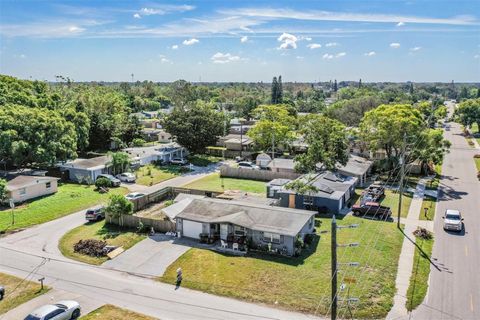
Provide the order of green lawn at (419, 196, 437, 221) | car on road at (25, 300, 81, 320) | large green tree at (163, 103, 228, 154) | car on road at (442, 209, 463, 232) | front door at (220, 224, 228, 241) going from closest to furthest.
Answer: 1. car on road at (25, 300, 81, 320)
2. front door at (220, 224, 228, 241)
3. car on road at (442, 209, 463, 232)
4. green lawn at (419, 196, 437, 221)
5. large green tree at (163, 103, 228, 154)

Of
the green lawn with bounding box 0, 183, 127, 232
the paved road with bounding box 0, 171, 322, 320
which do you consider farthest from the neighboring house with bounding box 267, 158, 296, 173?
the paved road with bounding box 0, 171, 322, 320

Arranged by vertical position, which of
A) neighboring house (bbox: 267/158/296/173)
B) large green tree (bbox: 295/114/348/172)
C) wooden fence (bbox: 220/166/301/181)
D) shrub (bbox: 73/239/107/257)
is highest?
large green tree (bbox: 295/114/348/172)

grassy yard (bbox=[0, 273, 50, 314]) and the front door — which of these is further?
the front door

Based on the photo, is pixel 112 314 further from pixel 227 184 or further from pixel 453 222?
pixel 227 184

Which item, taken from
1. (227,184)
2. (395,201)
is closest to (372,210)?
(395,201)

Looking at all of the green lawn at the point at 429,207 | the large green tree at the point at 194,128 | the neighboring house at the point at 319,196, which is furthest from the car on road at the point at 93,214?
the green lawn at the point at 429,207

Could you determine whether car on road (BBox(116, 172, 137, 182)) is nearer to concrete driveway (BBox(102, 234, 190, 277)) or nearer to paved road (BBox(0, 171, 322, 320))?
paved road (BBox(0, 171, 322, 320))

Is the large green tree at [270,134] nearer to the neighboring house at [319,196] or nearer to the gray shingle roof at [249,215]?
the neighboring house at [319,196]
